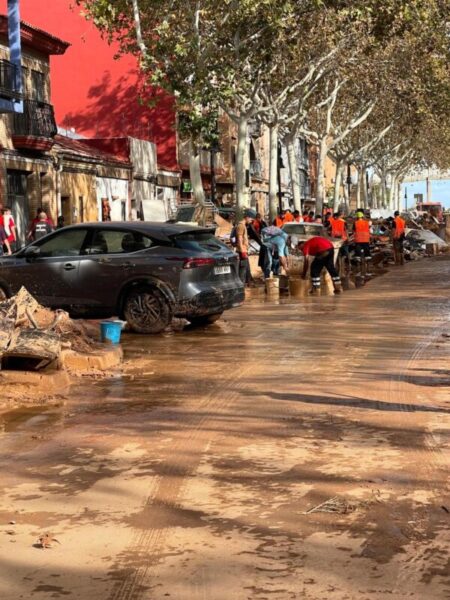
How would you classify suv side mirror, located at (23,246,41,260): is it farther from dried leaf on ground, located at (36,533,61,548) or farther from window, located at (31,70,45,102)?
window, located at (31,70,45,102)

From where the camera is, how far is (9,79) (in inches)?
1217

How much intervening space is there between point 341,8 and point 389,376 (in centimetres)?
2245

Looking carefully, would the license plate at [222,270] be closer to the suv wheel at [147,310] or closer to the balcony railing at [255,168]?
the suv wheel at [147,310]

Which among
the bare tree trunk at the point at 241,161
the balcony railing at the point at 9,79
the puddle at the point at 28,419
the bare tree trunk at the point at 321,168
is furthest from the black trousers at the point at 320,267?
the bare tree trunk at the point at 321,168

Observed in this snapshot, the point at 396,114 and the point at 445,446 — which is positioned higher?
the point at 396,114

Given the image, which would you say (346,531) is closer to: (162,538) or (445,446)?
(162,538)

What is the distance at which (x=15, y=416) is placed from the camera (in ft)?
30.5

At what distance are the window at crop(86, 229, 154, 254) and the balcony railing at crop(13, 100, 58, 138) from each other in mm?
18867

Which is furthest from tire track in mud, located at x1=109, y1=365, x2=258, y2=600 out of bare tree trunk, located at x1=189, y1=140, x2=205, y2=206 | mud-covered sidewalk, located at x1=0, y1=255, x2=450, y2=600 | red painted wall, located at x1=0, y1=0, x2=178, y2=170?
red painted wall, located at x1=0, y1=0, x2=178, y2=170

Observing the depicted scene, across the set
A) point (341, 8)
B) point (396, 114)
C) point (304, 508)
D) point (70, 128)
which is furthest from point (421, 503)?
point (396, 114)

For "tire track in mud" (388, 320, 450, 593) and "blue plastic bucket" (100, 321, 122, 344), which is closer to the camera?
"tire track in mud" (388, 320, 450, 593)

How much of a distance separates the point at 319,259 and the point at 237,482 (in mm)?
17021

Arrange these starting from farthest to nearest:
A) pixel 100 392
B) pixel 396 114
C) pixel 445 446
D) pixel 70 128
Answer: pixel 396 114, pixel 70 128, pixel 100 392, pixel 445 446

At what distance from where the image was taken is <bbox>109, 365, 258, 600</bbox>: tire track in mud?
4.96m
